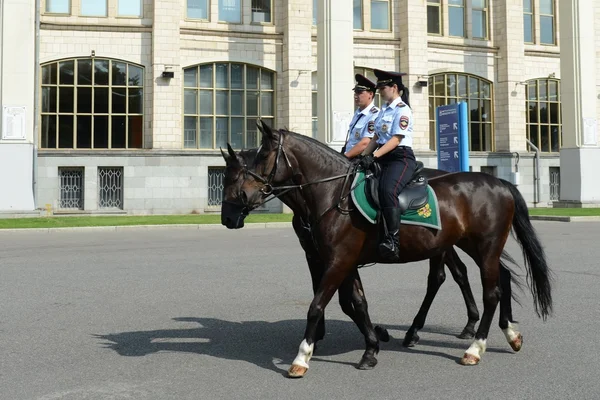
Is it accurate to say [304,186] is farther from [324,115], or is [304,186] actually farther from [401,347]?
[324,115]

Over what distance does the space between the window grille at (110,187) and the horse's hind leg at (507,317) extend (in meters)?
26.5

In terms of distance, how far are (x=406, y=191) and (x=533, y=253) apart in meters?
1.65

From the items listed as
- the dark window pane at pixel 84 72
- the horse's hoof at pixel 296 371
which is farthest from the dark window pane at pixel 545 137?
the horse's hoof at pixel 296 371

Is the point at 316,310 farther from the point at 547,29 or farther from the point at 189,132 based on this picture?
the point at 547,29

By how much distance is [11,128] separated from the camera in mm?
28078

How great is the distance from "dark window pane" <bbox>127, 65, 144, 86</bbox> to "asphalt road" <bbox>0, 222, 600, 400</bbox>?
2010 centimetres

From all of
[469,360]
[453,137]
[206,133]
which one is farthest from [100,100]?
[469,360]

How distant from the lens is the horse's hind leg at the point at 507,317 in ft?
20.8

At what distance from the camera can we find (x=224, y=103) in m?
33.4

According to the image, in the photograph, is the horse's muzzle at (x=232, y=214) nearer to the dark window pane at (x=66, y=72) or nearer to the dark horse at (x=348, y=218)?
the dark horse at (x=348, y=218)

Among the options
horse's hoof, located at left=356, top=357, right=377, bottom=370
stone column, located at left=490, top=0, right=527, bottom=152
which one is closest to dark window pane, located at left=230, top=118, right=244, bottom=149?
stone column, located at left=490, top=0, right=527, bottom=152

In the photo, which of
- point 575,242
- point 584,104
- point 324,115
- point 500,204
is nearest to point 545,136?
point 584,104

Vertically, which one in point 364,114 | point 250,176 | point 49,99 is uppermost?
point 49,99

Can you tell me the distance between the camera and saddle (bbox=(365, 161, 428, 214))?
6.12 meters
